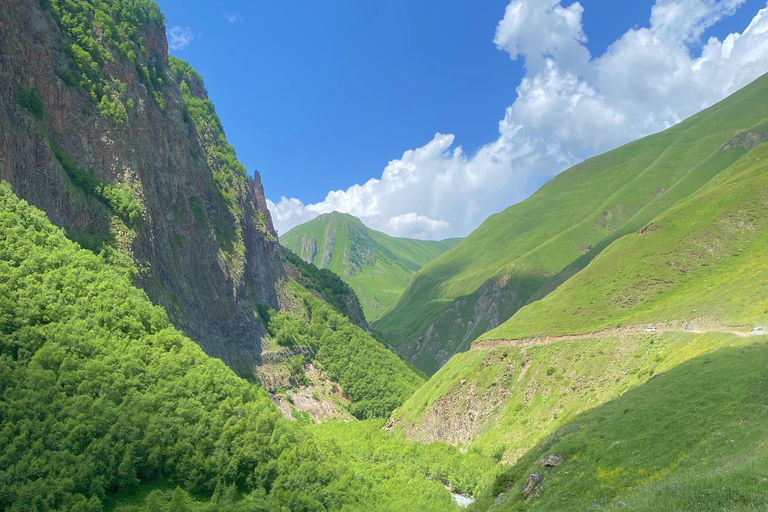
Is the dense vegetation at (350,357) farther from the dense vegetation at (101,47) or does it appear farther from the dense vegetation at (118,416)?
the dense vegetation at (101,47)

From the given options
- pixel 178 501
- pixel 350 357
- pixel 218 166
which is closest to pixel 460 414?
pixel 178 501

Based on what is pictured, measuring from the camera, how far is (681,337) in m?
62.8

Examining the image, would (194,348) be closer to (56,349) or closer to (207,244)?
(56,349)

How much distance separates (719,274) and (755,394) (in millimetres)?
61517

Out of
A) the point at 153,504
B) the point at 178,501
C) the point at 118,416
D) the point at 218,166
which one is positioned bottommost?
the point at 178,501

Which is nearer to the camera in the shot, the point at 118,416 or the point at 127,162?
the point at 118,416

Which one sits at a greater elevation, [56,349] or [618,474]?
[56,349]

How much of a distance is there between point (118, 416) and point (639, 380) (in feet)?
205

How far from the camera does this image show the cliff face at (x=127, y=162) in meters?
72.8

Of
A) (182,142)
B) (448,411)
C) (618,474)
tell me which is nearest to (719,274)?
(448,411)

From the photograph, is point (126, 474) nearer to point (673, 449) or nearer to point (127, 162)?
point (673, 449)

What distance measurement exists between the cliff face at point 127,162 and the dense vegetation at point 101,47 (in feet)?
0.81

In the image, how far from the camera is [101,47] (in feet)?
314

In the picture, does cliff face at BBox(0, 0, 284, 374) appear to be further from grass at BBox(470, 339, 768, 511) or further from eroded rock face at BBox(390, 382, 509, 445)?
grass at BBox(470, 339, 768, 511)
